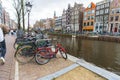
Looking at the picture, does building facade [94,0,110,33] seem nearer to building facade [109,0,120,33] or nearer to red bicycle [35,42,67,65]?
building facade [109,0,120,33]

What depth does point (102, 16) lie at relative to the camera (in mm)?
38000

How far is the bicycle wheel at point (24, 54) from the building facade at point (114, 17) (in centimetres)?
3355

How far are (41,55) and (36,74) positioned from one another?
1199mm

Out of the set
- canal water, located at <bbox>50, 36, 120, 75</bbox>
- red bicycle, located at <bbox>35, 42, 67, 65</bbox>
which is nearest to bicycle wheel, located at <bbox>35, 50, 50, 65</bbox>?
red bicycle, located at <bbox>35, 42, 67, 65</bbox>

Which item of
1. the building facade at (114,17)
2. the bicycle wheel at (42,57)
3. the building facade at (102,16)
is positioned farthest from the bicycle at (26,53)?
the building facade at (102,16)

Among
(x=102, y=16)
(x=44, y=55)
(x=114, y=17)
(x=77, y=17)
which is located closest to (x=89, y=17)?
(x=102, y=16)

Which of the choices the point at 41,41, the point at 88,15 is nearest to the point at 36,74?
the point at 41,41

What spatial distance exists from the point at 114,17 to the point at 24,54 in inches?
1390

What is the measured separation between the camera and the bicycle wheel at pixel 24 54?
4.76 m

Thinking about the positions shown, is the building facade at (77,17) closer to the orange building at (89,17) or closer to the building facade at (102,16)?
the orange building at (89,17)

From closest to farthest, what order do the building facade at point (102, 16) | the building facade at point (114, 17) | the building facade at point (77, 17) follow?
the building facade at point (114, 17) → the building facade at point (102, 16) → the building facade at point (77, 17)

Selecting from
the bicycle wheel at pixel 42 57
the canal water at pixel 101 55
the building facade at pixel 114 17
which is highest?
the building facade at pixel 114 17

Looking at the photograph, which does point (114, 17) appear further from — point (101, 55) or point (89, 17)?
point (101, 55)

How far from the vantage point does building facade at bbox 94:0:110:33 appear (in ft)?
119
